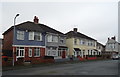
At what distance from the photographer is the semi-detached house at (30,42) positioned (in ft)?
109

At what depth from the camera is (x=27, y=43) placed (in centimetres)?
3516

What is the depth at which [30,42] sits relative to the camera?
35781 mm

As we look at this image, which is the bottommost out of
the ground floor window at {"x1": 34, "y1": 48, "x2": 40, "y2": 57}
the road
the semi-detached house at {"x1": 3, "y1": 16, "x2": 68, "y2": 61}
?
the road

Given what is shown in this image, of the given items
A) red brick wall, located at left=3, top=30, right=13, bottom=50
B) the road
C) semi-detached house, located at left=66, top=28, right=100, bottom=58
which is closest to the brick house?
semi-detached house, located at left=66, top=28, right=100, bottom=58

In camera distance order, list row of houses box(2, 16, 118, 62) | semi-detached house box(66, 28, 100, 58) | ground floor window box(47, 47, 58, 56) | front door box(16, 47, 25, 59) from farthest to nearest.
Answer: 1. semi-detached house box(66, 28, 100, 58)
2. ground floor window box(47, 47, 58, 56)
3. row of houses box(2, 16, 118, 62)
4. front door box(16, 47, 25, 59)

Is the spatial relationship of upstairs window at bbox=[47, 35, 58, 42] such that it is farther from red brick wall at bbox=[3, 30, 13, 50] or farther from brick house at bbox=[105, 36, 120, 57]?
brick house at bbox=[105, 36, 120, 57]

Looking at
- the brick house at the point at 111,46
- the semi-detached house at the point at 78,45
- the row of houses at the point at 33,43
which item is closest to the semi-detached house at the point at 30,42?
the row of houses at the point at 33,43

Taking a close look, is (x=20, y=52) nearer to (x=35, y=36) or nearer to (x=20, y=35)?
(x=20, y=35)

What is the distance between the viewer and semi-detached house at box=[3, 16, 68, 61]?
109 ft

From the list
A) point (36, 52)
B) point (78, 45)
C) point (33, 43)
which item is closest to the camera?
point (33, 43)

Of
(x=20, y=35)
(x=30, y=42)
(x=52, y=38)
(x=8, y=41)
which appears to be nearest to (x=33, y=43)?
(x=30, y=42)

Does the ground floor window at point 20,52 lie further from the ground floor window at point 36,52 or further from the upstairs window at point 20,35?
the ground floor window at point 36,52

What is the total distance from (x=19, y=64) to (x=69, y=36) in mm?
25801

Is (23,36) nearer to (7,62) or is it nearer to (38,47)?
(38,47)
